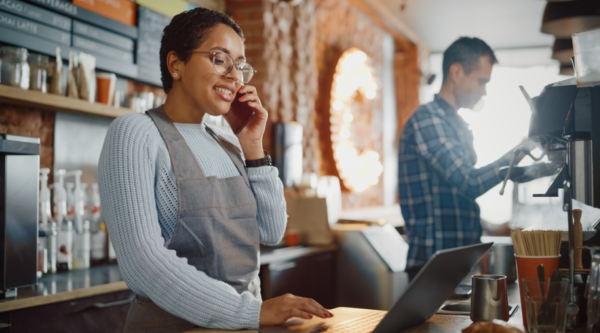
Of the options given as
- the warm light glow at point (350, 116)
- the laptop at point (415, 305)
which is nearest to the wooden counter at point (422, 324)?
the laptop at point (415, 305)

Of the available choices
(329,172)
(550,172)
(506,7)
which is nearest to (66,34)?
(550,172)

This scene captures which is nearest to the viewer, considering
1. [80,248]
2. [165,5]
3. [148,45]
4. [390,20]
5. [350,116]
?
[80,248]

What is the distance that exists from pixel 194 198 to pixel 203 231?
0.27ft

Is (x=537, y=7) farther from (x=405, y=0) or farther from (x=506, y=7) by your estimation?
(x=405, y=0)

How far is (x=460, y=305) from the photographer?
144cm

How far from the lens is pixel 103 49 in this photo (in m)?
2.71

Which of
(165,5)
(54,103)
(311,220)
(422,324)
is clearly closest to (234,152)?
(422,324)

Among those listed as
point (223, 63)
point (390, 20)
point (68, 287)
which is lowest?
point (68, 287)

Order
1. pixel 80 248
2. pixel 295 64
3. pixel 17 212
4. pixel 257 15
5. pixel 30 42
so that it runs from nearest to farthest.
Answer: pixel 17 212
pixel 30 42
pixel 80 248
pixel 257 15
pixel 295 64

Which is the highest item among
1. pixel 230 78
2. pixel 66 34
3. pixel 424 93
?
pixel 424 93

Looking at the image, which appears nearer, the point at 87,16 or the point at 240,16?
the point at 87,16

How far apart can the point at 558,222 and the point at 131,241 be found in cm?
159

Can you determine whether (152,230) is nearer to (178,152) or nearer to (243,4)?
(178,152)

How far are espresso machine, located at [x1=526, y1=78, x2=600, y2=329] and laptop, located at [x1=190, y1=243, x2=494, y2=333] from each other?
0.22 m
